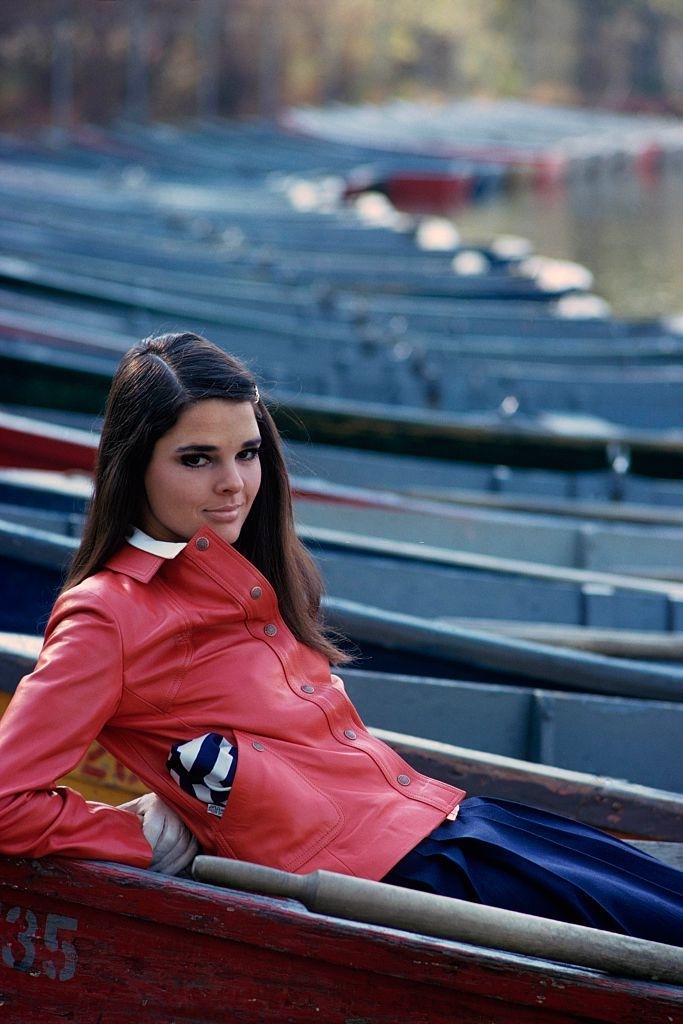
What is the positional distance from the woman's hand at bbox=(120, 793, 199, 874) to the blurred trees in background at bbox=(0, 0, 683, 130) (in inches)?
988

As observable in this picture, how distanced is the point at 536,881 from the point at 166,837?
0.60 m

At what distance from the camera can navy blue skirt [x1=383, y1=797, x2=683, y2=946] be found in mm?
2242

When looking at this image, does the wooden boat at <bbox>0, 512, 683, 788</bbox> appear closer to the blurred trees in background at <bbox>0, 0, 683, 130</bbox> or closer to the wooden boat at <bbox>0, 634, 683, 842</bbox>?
the wooden boat at <bbox>0, 634, 683, 842</bbox>

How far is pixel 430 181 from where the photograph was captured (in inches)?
1101

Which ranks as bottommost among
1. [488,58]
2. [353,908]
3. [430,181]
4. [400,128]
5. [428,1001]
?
[428,1001]

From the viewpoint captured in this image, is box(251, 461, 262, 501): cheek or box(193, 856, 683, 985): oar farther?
box(251, 461, 262, 501): cheek

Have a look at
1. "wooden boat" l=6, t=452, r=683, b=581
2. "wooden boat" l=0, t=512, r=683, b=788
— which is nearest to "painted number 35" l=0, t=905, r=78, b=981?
"wooden boat" l=0, t=512, r=683, b=788

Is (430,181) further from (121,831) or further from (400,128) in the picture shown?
(121,831)

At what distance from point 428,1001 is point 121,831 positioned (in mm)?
566

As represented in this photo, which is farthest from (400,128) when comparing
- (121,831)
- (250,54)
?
(121,831)

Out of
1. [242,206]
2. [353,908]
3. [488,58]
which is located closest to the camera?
[353,908]

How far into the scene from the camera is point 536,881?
2.25 metres

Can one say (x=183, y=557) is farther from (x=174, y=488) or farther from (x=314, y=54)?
(x=314, y=54)

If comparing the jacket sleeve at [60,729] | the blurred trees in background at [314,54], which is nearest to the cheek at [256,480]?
the jacket sleeve at [60,729]
